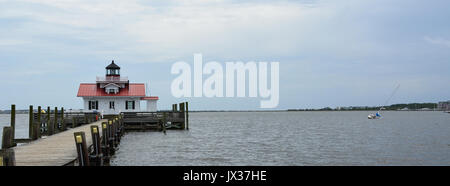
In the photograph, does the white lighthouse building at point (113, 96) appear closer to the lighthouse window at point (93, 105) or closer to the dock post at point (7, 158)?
the lighthouse window at point (93, 105)

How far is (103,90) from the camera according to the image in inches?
2158

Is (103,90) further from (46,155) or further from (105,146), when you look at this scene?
(46,155)

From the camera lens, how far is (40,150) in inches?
697

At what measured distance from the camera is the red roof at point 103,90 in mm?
53500

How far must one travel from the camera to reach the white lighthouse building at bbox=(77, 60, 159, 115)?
175ft

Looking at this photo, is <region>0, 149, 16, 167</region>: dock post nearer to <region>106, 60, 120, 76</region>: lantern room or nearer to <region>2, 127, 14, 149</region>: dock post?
<region>2, 127, 14, 149</region>: dock post

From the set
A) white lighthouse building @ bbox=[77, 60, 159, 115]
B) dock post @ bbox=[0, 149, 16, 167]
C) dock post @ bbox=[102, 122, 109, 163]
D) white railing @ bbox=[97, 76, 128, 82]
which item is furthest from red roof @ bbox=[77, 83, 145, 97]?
dock post @ bbox=[0, 149, 16, 167]

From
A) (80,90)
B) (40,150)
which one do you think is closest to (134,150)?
(40,150)

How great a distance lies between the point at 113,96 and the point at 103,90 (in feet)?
8.00

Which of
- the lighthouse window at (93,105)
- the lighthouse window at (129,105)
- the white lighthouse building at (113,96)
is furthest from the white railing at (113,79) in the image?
the lighthouse window at (129,105)

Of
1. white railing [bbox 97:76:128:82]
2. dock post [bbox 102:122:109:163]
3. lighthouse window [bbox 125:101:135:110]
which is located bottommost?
dock post [bbox 102:122:109:163]
